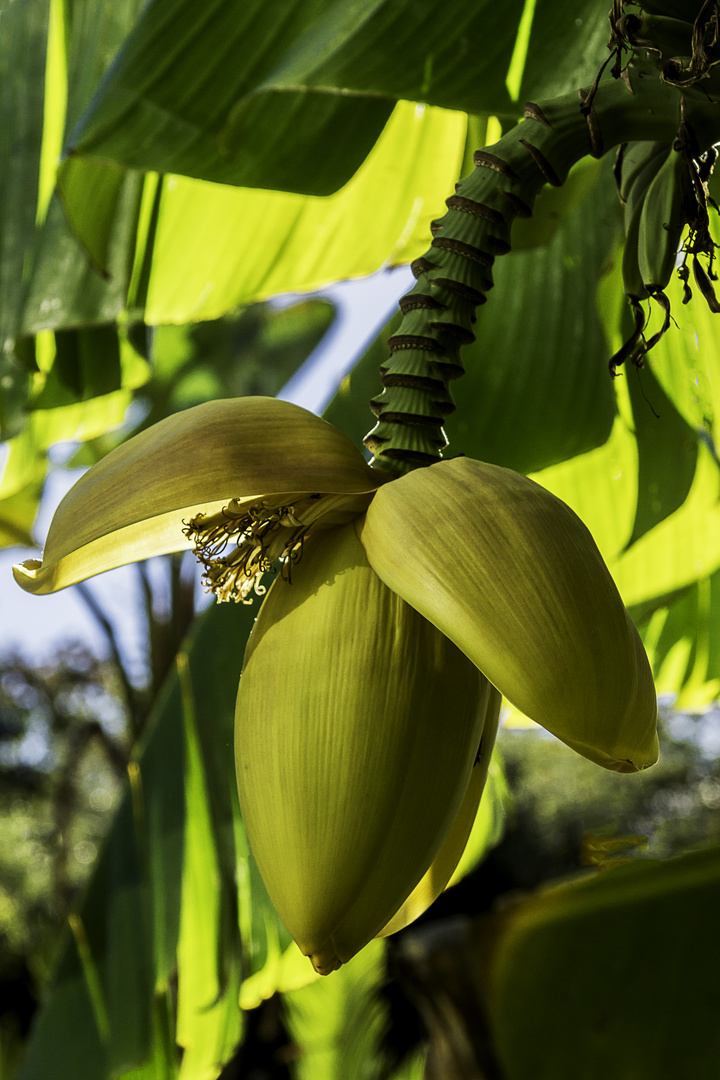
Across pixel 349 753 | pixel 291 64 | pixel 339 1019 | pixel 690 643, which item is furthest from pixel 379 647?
pixel 339 1019

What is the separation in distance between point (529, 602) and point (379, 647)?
5cm

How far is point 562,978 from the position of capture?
51 cm

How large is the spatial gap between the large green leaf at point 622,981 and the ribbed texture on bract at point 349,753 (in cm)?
26

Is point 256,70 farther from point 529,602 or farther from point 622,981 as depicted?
point 622,981

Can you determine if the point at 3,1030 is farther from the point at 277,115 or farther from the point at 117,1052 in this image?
the point at 277,115

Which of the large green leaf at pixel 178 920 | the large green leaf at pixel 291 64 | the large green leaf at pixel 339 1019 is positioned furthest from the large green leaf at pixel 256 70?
the large green leaf at pixel 339 1019

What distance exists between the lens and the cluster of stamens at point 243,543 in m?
0.28

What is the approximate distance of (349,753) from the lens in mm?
236

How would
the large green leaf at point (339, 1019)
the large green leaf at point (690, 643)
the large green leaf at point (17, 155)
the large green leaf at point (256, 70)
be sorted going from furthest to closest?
1. the large green leaf at point (339, 1019)
2. the large green leaf at point (690, 643)
3. the large green leaf at point (17, 155)
4. the large green leaf at point (256, 70)

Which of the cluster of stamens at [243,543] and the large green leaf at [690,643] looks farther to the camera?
the large green leaf at [690,643]

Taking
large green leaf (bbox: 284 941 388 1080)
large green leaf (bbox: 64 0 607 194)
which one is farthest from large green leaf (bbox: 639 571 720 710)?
large green leaf (bbox: 284 941 388 1080)

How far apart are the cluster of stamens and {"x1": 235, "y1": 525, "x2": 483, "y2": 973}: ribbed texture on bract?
0.09ft

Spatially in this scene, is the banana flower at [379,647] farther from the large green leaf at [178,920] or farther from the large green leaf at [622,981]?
the large green leaf at [178,920]

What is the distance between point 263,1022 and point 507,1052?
155 inches
